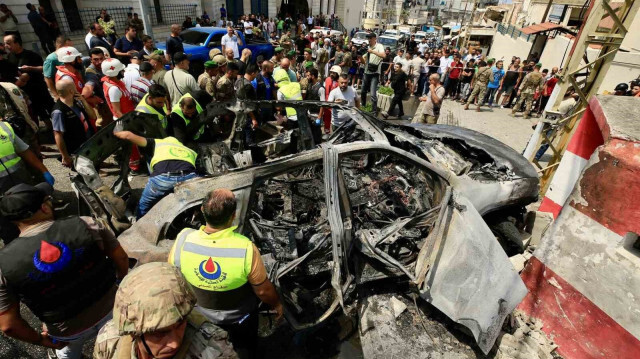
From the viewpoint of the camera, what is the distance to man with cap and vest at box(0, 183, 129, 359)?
1.71 metres

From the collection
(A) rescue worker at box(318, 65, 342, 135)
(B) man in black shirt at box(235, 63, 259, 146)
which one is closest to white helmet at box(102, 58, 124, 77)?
(B) man in black shirt at box(235, 63, 259, 146)

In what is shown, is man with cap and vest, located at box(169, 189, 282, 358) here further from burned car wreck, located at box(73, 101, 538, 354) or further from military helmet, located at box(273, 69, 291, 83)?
military helmet, located at box(273, 69, 291, 83)

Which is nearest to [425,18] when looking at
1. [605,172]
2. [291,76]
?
[291,76]

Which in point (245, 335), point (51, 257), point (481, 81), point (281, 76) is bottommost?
point (245, 335)

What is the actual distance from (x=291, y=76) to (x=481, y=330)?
5704 mm

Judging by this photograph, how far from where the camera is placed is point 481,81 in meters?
9.27

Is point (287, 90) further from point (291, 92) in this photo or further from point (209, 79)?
point (209, 79)

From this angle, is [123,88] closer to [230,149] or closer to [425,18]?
[230,149]

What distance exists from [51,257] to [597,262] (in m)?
3.46

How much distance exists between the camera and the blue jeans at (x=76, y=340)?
2092 millimetres

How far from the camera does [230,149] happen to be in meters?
4.38

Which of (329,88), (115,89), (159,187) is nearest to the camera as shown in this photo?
(159,187)

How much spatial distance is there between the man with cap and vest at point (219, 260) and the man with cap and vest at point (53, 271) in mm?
481

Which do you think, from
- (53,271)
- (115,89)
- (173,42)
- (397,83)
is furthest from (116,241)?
(173,42)
